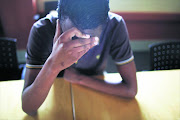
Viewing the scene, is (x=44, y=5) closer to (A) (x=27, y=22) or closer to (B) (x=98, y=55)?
(A) (x=27, y=22)

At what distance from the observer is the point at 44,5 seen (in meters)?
1.82

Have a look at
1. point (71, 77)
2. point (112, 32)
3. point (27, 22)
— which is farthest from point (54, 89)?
point (27, 22)

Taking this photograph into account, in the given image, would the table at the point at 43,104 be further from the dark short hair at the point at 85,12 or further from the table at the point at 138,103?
the dark short hair at the point at 85,12

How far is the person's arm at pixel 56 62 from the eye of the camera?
0.61 meters

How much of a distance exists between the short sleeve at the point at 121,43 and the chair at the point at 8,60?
2.32ft

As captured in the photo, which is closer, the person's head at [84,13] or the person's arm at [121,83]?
the person's head at [84,13]

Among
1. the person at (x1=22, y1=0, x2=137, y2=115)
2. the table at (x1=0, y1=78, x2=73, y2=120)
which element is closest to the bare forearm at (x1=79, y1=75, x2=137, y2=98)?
the person at (x1=22, y1=0, x2=137, y2=115)

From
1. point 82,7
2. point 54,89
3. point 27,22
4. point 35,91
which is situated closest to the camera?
point 82,7

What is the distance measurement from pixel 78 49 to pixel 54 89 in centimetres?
32

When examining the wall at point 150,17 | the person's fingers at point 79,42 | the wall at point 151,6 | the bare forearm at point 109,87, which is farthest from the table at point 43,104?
the wall at point 151,6

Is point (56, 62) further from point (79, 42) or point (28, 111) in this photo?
point (28, 111)

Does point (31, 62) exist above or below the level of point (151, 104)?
above

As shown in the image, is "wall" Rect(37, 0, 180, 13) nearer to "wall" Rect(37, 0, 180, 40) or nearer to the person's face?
"wall" Rect(37, 0, 180, 40)

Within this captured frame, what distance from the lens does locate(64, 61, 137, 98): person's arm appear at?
805 mm
